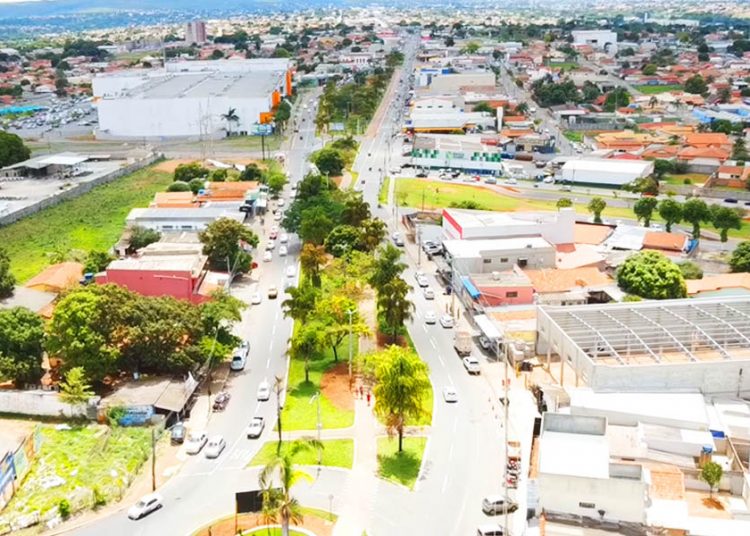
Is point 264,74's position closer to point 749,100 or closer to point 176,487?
point 749,100

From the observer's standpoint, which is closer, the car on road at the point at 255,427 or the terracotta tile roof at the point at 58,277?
the car on road at the point at 255,427

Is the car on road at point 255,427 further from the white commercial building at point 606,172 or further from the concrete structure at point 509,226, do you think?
the white commercial building at point 606,172

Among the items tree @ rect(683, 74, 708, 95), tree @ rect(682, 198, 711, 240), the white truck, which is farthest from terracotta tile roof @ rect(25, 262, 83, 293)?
tree @ rect(683, 74, 708, 95)

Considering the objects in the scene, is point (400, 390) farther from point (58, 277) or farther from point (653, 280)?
point (58, 277)

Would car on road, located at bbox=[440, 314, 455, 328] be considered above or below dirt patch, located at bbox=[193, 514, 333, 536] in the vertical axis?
below

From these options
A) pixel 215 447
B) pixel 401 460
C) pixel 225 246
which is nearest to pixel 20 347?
pixel 215 447

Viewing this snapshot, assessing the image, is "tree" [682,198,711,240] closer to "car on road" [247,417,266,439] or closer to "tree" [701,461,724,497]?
"tree" [701,461,724,497]

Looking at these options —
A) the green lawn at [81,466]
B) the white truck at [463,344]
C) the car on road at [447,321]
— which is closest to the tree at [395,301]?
the white truck at [463,344]
